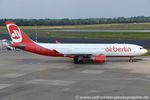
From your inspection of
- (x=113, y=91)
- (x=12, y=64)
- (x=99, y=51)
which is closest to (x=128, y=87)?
(x=113, y=91)

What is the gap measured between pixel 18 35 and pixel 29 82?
20317 millimetres

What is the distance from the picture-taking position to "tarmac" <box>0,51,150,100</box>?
3319cm

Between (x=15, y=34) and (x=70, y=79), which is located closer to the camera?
(x=70, y=79)

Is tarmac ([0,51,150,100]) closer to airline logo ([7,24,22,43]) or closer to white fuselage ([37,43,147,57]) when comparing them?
white fuselage ([37,43,147,57])

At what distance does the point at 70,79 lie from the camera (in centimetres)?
4138

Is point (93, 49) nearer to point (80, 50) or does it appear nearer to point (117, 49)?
point (80, 50)

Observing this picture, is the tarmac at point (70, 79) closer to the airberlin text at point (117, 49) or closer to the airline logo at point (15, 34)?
the airberlin text at point (117, 49)

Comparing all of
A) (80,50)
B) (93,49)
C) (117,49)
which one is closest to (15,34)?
(80,50)

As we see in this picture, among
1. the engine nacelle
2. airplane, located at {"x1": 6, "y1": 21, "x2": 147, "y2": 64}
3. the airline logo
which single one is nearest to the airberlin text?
airplane, located at {"x1": 6, "y1": 21, "x2": 147, "y2": 64}

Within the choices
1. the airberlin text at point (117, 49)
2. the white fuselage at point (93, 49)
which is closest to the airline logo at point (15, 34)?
the white fuselage at point (93, 49)

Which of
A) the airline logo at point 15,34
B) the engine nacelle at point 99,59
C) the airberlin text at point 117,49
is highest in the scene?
the airline logo at point 15,34

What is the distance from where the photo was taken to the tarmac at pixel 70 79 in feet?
109

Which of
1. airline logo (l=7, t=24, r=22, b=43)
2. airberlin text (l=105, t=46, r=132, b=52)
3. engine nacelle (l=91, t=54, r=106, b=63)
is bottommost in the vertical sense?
engine nacelle (l=91, t=54, r=106, b=63)

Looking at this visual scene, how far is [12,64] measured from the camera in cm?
5559
